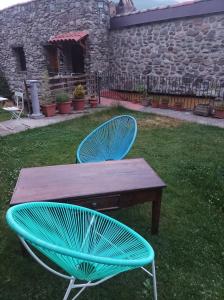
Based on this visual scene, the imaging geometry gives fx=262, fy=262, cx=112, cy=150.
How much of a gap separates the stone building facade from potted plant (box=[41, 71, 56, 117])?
10.3 feet

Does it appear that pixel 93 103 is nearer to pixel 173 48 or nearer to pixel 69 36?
pixel 173 48

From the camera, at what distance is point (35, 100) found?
23.8ft

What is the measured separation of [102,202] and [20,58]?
46.2 feet

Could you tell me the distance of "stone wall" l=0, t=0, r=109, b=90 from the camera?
10086 millimetres

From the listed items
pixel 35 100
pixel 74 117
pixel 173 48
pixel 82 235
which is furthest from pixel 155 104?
pixel 82 235

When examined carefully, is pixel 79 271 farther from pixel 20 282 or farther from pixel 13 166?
pixel 13 166

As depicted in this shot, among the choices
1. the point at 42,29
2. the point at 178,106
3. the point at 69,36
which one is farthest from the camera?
the point at 42,29

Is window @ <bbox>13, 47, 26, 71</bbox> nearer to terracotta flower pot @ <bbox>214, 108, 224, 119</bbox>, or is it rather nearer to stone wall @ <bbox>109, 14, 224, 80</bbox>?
stone wall @ <bbox>109, 14, 224, 80</bbox>

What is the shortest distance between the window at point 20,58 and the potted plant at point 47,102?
24.1 ft

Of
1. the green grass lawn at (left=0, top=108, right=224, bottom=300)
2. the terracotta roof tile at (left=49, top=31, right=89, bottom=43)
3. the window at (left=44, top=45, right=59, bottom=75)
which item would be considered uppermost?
the terracotta roof tile at (left=49, top=31, right=89, bottom=43)

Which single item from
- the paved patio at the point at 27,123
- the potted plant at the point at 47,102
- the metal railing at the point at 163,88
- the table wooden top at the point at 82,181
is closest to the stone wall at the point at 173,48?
the metal railing at the point at 163,88

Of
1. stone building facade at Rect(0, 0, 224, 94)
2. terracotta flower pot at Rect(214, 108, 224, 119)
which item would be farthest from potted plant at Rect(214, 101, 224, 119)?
stone building facade at Rect(0, 0, 224, 94)

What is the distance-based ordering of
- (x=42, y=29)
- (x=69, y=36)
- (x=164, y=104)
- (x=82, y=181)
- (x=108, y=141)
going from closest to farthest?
(x=82, y=181), (x=108, y=141), (x=164, y=104), (x=69, y=36), (x=42, y=29)

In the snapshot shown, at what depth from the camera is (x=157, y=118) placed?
7.20m
